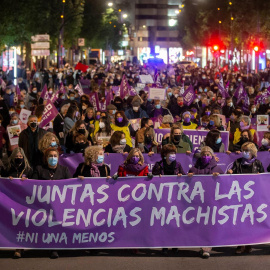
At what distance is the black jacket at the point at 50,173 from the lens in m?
10.9

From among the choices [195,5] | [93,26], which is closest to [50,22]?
[93,26]

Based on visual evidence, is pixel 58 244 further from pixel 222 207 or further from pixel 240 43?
pixel 240 43

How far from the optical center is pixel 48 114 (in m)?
17.4

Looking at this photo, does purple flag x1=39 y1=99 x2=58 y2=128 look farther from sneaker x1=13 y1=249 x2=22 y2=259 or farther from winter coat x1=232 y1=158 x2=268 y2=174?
sneaker x1=13 y1=249 x2=22 y2=259

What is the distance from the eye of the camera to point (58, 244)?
1052 cm

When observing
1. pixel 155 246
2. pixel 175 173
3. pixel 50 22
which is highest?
pixel 50 22

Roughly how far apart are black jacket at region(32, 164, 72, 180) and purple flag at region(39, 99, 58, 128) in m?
6.32

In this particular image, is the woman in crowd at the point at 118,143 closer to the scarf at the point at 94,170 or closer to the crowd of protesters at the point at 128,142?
the crowd of protesters at the point at 128,142

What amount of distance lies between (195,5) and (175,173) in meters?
107

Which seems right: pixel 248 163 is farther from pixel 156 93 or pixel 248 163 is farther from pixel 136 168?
pixel 156 93

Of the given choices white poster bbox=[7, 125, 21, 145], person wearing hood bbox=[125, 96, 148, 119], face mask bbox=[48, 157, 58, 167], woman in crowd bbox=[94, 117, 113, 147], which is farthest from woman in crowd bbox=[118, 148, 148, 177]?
person wearing hood bbox=[125, 96, 148, 119]

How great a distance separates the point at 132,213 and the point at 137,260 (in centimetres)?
57

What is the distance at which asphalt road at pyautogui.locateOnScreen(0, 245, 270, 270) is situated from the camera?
10.1 meters

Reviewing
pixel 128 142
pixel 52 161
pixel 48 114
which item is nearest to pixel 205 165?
pixel 52 161
